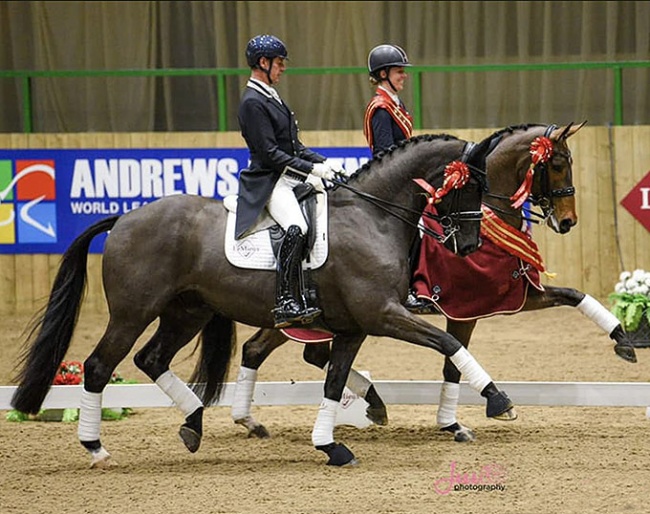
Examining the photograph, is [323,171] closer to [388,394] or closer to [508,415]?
[508,415]

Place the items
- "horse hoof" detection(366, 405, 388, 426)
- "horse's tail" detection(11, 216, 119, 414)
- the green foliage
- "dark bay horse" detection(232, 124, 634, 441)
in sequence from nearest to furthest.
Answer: "horse's tail" detection(11, 216, 119, 414)
"dark bay horse" detection(232, 124, 634, 441)
"horse hoof" detection(366, 405, 388, 426)
the green foliage

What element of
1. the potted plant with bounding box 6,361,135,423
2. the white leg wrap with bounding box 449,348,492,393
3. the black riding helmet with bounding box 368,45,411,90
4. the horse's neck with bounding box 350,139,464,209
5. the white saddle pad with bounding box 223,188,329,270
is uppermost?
the black riding helmet with bounding box 368,45,411,90

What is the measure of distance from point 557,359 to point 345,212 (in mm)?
3961

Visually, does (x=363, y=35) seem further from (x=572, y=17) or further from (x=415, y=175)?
(x=415, y=175)

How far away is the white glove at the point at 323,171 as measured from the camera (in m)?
5.75

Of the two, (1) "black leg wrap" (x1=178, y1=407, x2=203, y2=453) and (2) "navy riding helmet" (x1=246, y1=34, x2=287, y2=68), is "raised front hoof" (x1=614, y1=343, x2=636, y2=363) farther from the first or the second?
(2) "navy riding helmet" (x1=246, y1=34, x2=287, y2=68)

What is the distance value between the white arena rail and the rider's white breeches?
139cm

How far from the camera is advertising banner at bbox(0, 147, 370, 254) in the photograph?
1170 centimetres

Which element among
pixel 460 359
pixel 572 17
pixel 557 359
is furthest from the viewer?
pixel 572 17

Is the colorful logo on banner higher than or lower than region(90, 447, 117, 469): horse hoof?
higher

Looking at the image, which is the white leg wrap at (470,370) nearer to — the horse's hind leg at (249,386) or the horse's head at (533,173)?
the horse's head at (533,173)

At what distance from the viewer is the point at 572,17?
13930 mm

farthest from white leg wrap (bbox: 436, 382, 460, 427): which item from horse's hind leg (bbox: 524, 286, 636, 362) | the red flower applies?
the red flower

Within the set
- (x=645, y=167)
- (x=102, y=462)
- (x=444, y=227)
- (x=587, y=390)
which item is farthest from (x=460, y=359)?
(x=645, y=167)
